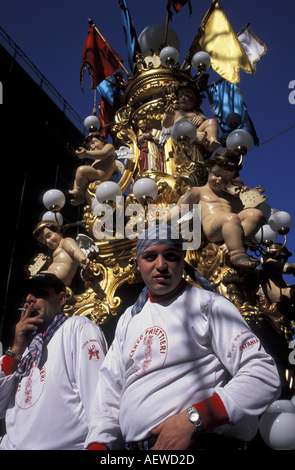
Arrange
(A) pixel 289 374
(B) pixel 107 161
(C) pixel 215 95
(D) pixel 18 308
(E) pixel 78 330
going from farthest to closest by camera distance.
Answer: (C) pixel 215 95, (B) pixel 107 161, (A) pixel 289 374, (D) pixel 18 308, (E) pixel 78 330

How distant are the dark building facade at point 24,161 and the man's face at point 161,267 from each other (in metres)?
5.01

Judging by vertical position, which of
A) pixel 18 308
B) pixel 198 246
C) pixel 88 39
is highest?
pixel 88 39

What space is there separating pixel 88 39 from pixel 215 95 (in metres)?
3.00

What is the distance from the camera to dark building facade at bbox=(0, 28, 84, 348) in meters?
8.33

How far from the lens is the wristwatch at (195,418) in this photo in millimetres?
1875

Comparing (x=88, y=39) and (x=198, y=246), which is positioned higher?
(x=88, y=39)

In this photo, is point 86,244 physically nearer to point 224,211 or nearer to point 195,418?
point 224,211

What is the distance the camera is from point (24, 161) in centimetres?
937

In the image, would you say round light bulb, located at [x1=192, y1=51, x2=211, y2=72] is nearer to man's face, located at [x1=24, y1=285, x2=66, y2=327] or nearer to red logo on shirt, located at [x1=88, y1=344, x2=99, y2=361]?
Answer: man's face, located at [x1=24, y1=285, x2=66, y2=327]

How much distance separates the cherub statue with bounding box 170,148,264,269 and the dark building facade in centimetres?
420

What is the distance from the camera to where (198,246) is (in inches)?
185
